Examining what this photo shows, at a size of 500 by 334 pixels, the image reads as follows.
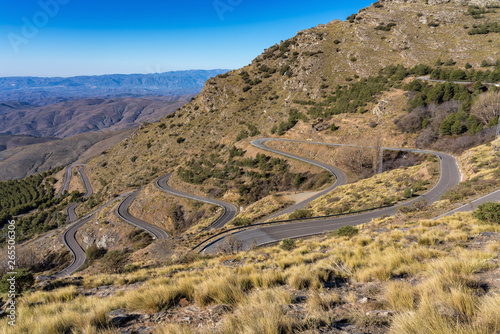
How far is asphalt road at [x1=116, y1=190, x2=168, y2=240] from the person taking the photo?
49.3 meters

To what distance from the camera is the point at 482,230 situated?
1127cm

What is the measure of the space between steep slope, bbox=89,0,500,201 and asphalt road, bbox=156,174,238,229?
14.8 meters

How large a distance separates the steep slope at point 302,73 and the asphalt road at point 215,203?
14.8 m

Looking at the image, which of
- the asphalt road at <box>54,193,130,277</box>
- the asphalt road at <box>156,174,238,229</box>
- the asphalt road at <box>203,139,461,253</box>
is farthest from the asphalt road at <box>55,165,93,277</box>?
the asphalt road at <box>203,139,461,253</box>

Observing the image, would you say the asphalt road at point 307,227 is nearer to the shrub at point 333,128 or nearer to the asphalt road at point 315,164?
the asphalt road at point 315,164

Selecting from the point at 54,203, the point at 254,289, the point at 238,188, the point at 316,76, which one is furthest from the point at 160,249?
the point at 54,203

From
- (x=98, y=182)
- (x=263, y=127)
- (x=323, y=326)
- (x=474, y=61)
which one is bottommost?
(x=98, y=182)

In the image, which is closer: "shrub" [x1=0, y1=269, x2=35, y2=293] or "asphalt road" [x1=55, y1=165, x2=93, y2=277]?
"shrub" [x1=0, y1=269, x2=35, y2=293]

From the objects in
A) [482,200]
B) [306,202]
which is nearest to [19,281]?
[482,200]

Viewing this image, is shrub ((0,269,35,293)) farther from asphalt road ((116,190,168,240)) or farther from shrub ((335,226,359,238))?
asphalt road ((116,190,168,240))

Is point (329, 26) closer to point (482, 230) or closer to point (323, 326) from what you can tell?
point (482, 230)

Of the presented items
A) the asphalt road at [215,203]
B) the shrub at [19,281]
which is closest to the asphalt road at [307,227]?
the shrub at [19,281]

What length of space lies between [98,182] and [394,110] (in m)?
107

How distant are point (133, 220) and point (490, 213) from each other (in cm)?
5873
